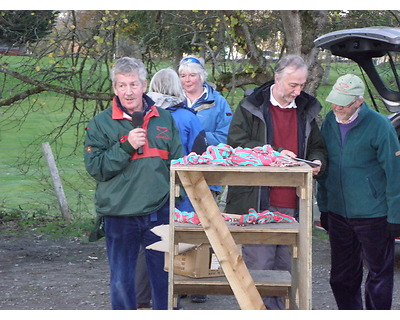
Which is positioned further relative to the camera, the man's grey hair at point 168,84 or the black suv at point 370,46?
the black suv at point 370,46

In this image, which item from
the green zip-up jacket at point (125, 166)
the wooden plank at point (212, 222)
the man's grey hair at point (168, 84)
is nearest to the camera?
the wooden plank at point (212, 222)

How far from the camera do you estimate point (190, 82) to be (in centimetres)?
573

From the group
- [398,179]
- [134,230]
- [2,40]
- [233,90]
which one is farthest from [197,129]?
[2,40]

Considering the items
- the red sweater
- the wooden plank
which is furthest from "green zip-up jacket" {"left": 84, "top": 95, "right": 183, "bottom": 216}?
the red sweater

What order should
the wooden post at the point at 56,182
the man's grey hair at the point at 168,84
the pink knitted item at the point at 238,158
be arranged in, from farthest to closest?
the wooden post at the point at 56,182 < the man's grey hair at the point at 168,84 < the pink knitted item at the point at 238,158

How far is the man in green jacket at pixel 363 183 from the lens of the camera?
456 centimetres

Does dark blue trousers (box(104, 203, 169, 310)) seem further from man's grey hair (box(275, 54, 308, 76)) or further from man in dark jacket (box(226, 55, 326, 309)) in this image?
man's grey hair (box(275, 54, 308, 76))

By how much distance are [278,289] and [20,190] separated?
30.8 ft

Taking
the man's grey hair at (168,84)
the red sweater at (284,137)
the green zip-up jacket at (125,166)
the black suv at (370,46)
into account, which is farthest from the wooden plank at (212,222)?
the black suv at (370,46)

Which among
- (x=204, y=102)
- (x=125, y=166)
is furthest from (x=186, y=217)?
(x=204, y=102)

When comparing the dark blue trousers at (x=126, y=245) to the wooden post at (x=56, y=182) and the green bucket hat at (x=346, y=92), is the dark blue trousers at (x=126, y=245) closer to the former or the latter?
the green bucket hat at (x=346, y=92)

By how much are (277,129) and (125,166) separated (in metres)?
1.03

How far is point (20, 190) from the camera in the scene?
13.5 m

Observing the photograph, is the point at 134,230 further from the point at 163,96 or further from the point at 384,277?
the point at 384,277
